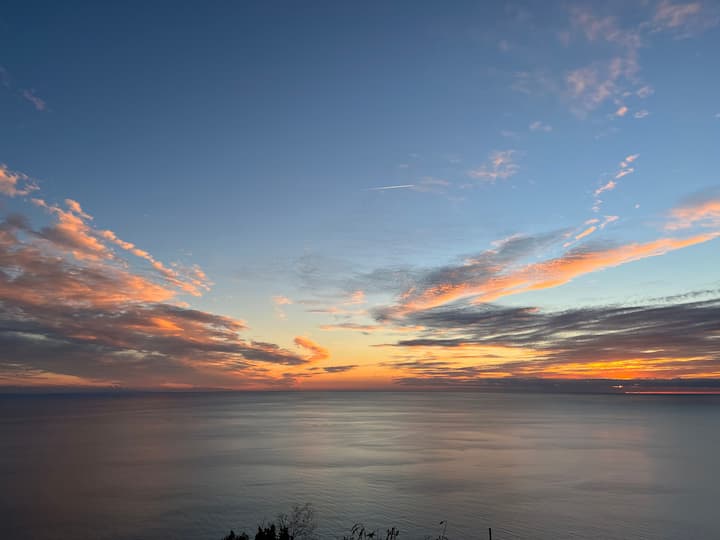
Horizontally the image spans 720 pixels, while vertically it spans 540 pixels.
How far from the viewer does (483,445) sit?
14538cm

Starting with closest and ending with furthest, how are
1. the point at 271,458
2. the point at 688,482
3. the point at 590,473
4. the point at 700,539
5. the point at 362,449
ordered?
the point at 700,539, the point at 688,482, the point at 590,473, the point at 271,458, the point at 362,449

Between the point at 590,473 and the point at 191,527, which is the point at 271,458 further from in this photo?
the point at 590,473

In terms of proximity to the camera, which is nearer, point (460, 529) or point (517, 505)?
point (460, 529)

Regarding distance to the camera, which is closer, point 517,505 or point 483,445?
point 517,505

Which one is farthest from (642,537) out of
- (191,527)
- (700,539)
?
(191,527)

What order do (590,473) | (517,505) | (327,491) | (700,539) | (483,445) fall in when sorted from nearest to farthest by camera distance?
(700,539) < (517,505) < (327,491) < (590,473) < (483,445)

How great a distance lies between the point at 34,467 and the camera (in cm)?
10125

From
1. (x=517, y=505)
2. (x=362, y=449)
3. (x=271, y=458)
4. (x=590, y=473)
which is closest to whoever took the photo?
(x=517, y=505)

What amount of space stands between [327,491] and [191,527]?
2603cm

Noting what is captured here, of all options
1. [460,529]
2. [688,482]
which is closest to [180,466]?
[460,529]

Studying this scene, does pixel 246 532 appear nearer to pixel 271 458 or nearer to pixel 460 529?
pixel 460 529

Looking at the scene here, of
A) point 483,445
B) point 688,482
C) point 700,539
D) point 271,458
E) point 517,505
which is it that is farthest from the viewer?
point 483,445

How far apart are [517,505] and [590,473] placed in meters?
36.0

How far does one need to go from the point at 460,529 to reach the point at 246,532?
27.6 metres
